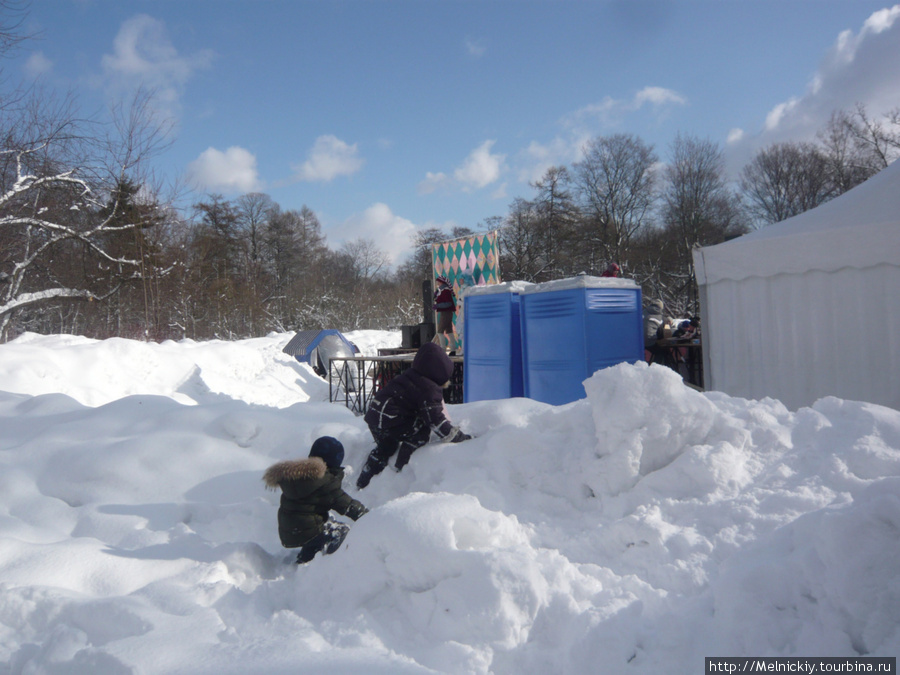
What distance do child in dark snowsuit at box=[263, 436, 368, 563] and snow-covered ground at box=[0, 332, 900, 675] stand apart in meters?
0.22

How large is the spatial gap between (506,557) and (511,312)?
459 centimetres

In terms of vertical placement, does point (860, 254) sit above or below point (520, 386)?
above

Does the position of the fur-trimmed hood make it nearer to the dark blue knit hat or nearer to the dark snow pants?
the dark blue knit hat

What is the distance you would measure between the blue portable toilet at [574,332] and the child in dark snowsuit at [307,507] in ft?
11.4

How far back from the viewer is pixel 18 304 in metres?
12.3

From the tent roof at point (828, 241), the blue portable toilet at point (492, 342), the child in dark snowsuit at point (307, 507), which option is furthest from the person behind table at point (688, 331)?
the child in dark snowsuit at point (307, 507)

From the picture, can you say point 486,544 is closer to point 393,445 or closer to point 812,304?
point 393,445

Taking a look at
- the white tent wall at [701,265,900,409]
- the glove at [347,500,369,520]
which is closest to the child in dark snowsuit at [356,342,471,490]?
the glove at [347,500,369,520]

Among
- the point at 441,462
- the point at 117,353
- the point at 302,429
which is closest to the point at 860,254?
the point at 441,462

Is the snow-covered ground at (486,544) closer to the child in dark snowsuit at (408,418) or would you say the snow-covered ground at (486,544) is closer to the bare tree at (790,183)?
the child in dark snowsuit at (408,418)

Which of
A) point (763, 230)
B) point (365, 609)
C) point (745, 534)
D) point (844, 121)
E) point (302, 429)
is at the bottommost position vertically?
point (365, 609)

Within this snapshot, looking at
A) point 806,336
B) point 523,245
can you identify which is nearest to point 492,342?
point 806,336

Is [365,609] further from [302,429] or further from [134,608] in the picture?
[302,429]

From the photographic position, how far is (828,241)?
538cm
